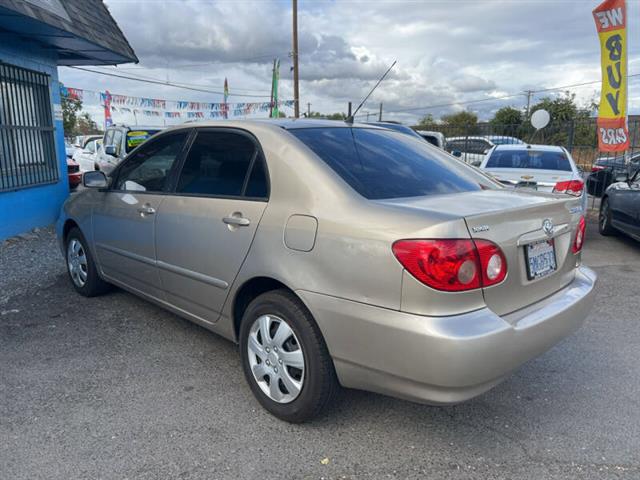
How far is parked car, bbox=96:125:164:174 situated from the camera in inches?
A: 491

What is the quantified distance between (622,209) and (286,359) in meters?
6.61

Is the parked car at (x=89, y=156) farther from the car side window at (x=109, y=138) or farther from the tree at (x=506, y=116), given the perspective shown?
the tree at (x=506, y=116)

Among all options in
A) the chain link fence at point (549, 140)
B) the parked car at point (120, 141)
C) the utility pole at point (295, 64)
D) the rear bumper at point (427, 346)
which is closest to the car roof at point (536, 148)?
the chain link fence at point (549, 140)

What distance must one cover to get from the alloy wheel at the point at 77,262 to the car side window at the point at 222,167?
1.88m

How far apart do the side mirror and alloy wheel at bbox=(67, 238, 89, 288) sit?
760 millimetres

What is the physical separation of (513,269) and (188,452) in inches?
73.1

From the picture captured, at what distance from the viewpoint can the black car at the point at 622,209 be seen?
23.1 ft

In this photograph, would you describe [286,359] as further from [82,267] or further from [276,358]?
[82,267]

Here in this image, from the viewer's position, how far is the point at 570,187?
7.17m

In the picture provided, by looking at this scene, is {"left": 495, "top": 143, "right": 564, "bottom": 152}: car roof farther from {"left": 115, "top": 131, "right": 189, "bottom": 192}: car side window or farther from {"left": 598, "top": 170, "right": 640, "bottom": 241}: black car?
{"left": 115, "top": 131, "right": 189, "bottom": 192}: car side window

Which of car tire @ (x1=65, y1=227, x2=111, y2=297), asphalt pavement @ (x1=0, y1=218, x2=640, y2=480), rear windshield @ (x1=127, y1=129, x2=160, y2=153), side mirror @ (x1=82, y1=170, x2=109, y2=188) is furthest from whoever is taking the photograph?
rear windshield @ (x1=127, y1=129, x2=160, y2=153)

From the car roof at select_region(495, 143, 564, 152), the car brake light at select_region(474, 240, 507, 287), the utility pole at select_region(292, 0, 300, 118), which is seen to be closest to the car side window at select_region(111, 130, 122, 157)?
the car roof at select_region(495, 143, 564, 152)

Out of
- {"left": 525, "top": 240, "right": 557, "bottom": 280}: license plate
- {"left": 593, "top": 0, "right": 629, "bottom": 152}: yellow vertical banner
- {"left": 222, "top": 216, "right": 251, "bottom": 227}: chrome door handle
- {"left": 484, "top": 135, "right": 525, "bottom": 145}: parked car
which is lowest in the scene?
{"left": 525, "top": 240, "right": 557, "bottom": 280}: license plate

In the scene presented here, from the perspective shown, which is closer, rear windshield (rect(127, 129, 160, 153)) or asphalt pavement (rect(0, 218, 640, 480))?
asphalt pavement (rect(0, 218, 640, 480))
